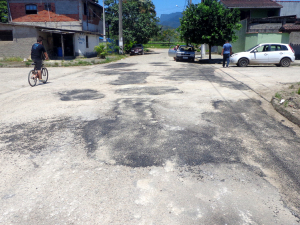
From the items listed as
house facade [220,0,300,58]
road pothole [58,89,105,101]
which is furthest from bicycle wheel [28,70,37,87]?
house facade [220,0,300,58]

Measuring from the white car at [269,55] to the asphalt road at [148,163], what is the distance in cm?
1162

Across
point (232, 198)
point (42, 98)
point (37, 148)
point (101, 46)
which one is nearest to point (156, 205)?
point (232, 198)

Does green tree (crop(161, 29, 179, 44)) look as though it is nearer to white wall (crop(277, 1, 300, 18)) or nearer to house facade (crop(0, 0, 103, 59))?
white wall (crop(277, 1, 300, 18))

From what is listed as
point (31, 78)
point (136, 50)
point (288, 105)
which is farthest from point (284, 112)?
point (136, 50)

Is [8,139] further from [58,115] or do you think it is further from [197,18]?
[197,18]

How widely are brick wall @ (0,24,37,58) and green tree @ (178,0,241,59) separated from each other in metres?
13.9

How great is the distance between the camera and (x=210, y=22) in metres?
23.0

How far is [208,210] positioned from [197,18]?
2185 cm

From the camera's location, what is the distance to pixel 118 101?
7.93m

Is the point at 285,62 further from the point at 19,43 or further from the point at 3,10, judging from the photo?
the point at 3,10

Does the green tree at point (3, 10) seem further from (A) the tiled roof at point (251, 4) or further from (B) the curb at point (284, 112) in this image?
(B) the curb at point (284, 112)

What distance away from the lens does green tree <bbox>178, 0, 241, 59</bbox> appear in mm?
22859

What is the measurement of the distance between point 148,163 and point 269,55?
661 inches

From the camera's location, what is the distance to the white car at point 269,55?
18.2m
